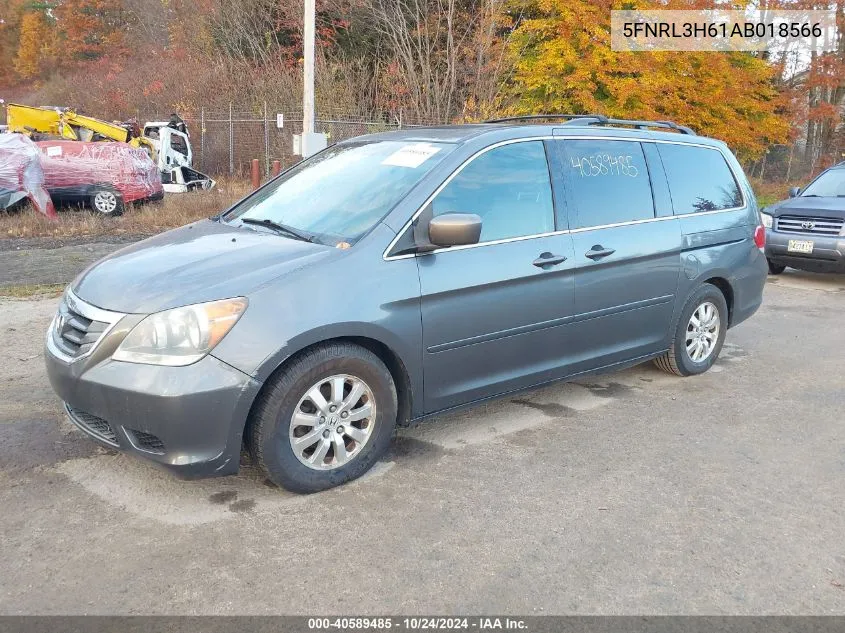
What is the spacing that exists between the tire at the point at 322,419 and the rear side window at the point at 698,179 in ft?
9.14

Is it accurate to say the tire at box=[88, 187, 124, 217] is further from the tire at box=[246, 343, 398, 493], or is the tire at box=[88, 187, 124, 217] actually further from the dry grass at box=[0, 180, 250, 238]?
the tire at box=[246, 343, 398, 493]

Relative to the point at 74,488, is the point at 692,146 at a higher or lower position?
higher

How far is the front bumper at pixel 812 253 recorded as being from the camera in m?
9.38

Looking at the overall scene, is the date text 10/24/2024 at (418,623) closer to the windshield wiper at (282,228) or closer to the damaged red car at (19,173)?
the windshield wiper at (282,228)

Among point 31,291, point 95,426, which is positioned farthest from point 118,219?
point 95,426

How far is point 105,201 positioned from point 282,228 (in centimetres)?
1118

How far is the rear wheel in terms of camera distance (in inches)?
545

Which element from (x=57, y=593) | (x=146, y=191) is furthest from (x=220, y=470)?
(x=146, y=191)

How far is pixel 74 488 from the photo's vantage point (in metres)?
3.63

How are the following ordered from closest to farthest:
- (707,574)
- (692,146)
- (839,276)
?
1. (707,574)
2. (692,146)
3. (839,276)

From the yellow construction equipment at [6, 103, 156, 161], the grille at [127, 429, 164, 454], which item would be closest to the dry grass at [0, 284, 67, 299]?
the grille at [127, 429, 164, 454]

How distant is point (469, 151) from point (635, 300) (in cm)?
160

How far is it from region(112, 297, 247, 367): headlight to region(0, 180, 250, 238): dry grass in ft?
31.2

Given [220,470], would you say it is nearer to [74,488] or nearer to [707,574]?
[74,488]
